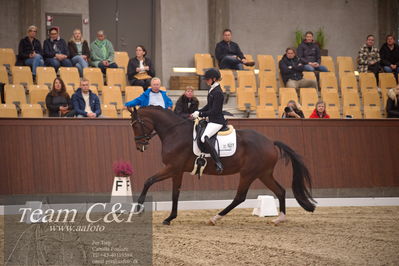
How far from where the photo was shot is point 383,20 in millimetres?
19875

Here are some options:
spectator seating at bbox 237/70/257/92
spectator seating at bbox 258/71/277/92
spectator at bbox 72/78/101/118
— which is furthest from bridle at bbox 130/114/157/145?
spectator seating at bbox 258/71/277/92

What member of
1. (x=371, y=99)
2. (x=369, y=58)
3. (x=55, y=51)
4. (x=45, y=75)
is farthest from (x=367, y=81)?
(x=45, y=75)

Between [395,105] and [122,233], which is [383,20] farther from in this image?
[122,233]

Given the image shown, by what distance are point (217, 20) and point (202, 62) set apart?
2086 millimetres

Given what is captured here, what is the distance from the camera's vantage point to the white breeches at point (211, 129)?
844cm

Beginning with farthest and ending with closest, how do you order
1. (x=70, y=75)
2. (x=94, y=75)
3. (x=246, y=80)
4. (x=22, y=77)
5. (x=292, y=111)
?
(x=246, y=80) → (x=94, y=75) → (x=70, y=75) → (x=22, y=77) → (x=292, y=111)

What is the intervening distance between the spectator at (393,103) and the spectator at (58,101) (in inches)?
271

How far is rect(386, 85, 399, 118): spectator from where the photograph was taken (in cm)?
1381

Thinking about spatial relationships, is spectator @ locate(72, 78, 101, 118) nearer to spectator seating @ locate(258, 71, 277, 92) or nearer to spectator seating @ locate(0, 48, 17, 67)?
spectator seating @ locate(0, 48, 17, 67)

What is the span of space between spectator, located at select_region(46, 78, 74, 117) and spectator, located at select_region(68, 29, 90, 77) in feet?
7.70

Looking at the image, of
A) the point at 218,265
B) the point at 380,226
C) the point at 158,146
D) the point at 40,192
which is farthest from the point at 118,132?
the point at 218,265

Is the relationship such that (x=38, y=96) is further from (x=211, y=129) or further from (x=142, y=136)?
(x=211, y=129)

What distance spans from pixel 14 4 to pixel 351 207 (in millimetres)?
10988

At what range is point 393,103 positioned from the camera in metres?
13.9
